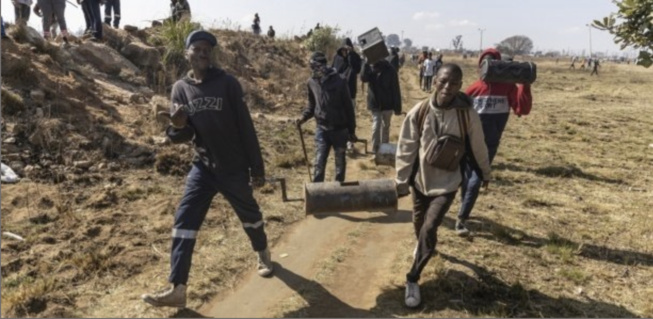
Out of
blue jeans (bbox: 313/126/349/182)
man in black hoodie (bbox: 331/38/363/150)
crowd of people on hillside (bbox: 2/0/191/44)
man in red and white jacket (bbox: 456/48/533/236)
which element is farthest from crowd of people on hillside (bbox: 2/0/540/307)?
crowd of people on hillside (bbox: 2/0/191/44)

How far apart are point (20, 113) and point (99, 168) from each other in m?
1.81

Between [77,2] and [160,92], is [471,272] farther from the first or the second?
[77,2]

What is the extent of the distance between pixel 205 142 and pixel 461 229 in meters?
3.28

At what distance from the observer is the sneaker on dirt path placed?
5.95 meters

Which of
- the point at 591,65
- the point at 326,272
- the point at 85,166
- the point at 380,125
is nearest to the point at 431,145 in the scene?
the point at 326,272

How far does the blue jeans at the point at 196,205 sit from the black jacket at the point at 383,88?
436 cm

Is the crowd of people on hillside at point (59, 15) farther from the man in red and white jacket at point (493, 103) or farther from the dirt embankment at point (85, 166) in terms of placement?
the man in red and white jacket at point (493, 103)

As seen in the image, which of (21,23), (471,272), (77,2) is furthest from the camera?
(77,2)

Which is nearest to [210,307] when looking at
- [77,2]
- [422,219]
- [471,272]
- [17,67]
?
[422,219]

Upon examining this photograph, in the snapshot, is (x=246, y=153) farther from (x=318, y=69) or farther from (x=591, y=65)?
(x=591, y=65)

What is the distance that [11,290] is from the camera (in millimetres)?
4391

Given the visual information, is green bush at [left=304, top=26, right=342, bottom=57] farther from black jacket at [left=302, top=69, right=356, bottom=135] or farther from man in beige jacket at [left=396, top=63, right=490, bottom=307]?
man in beige jacket at [left=396, top=63, right=490, bottom=307]

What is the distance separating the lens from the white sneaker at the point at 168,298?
13.4 feet

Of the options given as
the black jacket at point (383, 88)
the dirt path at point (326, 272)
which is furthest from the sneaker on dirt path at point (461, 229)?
the black jacket at point (383, 88)
